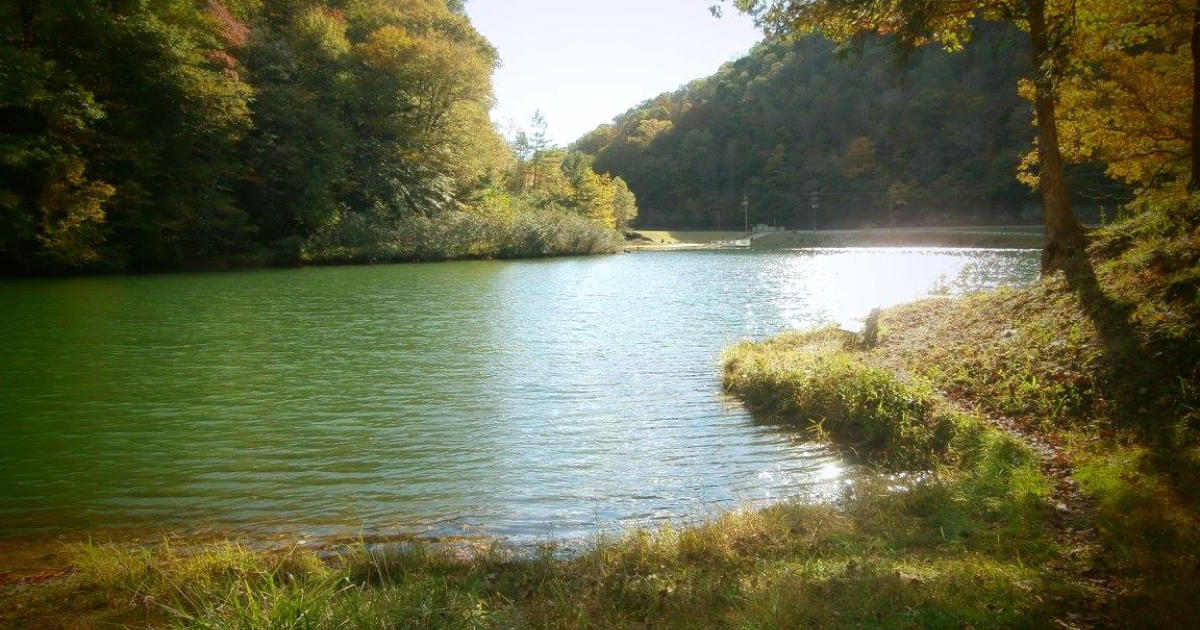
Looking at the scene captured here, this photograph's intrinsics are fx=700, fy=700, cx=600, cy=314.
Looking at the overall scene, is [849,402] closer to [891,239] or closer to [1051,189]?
[1051,189]

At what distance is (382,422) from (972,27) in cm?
1039

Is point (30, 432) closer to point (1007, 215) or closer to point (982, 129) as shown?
point (1007, 215)

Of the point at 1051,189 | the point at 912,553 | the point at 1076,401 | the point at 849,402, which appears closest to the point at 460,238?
the point at 1051,189

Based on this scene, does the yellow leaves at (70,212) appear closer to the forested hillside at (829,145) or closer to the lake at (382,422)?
the lake at (382,422)

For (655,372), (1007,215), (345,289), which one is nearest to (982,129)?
(1007,215)

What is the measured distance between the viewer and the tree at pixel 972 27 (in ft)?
31.1

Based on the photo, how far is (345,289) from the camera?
26828 millimetres

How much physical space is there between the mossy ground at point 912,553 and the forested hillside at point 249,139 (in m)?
31.3

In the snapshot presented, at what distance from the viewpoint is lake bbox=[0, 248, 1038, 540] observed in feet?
20.1

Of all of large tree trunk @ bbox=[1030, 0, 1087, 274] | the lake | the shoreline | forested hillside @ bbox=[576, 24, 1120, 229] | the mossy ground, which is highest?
forested hillside @ bbox=[576, 24, 1120, 229]

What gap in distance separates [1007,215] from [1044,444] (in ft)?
264

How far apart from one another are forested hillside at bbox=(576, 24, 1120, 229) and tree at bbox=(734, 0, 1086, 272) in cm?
7057

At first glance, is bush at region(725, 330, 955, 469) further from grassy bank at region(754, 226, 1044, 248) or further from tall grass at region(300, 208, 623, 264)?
grassy bank at region(754, 226, 1044, 248)

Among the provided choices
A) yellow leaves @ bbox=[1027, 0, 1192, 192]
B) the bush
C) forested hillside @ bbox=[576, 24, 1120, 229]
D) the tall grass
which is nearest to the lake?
the bush
